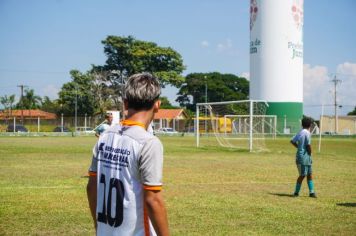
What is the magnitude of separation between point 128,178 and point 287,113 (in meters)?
63.2

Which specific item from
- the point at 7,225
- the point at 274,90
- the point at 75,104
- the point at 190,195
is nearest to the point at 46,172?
the point at 190,195

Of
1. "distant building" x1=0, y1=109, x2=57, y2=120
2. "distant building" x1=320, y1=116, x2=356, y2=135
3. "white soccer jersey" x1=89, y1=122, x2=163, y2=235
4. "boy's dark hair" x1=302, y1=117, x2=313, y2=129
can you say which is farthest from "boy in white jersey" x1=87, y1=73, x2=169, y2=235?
"distant building" x1=320, y1=116, x2=356, y2=135

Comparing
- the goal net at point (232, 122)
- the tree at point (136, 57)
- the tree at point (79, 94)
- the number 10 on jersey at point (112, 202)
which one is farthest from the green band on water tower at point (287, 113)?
the number 10 on jersey at point (112, 202)

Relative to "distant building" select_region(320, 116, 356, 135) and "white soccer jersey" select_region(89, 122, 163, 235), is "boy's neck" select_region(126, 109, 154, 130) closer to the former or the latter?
"white soccer jersey" select_region(89, 122, 163, 235)

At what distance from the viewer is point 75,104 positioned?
259 ft

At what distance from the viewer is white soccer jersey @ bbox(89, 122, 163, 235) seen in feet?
10.1

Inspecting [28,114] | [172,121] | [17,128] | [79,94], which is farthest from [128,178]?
[28,114]

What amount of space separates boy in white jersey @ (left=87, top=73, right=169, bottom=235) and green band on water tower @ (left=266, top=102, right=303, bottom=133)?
60805 mm

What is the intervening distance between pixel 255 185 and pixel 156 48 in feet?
225

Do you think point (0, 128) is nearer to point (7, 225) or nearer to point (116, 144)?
point (7, 225)

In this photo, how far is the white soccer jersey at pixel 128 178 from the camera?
10.1 feet

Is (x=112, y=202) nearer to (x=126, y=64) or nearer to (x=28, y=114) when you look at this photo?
(x=126, y=64)

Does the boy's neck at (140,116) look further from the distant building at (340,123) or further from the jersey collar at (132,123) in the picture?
the distant building at (340,123)

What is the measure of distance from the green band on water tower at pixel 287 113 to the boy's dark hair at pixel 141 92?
6083 cm
